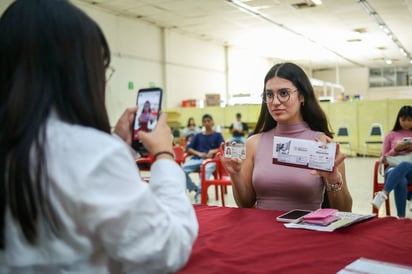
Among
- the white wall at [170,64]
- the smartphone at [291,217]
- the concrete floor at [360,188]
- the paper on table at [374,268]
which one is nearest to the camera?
the paper on table at [374,268]

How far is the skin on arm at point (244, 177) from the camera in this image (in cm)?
200

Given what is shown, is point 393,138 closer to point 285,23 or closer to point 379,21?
point 285,23

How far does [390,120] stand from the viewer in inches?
419

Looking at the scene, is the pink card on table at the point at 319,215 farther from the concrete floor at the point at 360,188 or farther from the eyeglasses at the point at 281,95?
the concrete floor at the point at 360,188

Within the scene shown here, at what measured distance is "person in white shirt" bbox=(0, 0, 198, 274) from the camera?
66 cm

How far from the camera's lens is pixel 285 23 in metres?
11.0

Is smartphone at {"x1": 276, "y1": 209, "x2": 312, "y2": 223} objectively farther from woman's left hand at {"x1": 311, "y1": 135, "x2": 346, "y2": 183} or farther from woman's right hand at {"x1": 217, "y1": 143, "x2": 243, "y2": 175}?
woman's right hand at {"x1": 217, "y1": 143, "x2": 243, "y2": 175}

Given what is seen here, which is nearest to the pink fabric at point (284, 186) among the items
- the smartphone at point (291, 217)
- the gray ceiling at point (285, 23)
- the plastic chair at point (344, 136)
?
the smartphone at point (291, 217)

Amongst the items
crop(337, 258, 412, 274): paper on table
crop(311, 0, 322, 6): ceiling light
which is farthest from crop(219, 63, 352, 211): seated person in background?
crop(311, 0, 322, 6): ceiling light

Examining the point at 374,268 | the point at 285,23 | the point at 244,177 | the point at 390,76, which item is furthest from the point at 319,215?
the point at 390,76

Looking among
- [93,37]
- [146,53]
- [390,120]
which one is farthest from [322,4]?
[93,37]

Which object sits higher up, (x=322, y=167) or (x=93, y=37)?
(x=93, y=37)

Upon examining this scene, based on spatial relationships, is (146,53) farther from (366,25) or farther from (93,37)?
(93,37)

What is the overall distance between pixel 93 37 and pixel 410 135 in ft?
14.2
